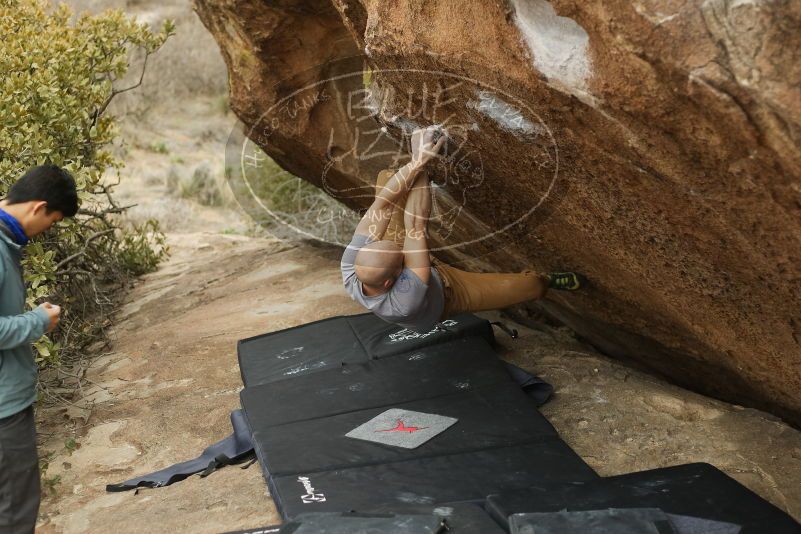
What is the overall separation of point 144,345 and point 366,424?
2.19m

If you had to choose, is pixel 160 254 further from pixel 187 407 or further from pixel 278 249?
pixel 187 407

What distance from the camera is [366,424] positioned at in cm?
372

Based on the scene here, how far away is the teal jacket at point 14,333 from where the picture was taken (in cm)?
285

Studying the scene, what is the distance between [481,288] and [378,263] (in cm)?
88

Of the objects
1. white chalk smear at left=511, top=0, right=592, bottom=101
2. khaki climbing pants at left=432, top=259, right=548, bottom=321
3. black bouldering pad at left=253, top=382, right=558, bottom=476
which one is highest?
white chalk smear at left=511, top=0, right=592, bottom=101

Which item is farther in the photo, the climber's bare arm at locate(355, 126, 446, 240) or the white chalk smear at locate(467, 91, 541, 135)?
the climber's bare arm at locate(355, 126, 446, 240)

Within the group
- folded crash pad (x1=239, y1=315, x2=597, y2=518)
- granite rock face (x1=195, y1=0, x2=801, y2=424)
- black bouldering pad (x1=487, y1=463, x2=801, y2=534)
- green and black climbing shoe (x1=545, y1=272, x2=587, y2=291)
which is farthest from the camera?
green and black climbing shoe (x1=545, y1=272, x2=587, y2=291)

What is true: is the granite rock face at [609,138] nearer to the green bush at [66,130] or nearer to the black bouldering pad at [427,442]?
the black bouldering pad at [427,442]

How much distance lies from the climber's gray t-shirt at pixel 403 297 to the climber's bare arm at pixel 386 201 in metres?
0.05

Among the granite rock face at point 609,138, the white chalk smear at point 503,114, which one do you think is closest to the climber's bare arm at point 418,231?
the granite rock face at point 609,138

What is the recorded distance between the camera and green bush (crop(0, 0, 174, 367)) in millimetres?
4766

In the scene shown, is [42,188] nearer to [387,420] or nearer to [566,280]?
[387,420]

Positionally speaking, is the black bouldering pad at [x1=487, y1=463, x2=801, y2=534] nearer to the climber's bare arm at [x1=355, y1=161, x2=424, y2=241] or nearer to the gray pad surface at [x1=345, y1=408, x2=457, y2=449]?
the gray pad surface at [x1=345, y1=408, x2=457, y2=449]

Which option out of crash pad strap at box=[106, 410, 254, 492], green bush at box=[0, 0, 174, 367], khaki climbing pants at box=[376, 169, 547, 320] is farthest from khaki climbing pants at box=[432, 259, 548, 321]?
green bush at box=[0, 0, 174, 367]
